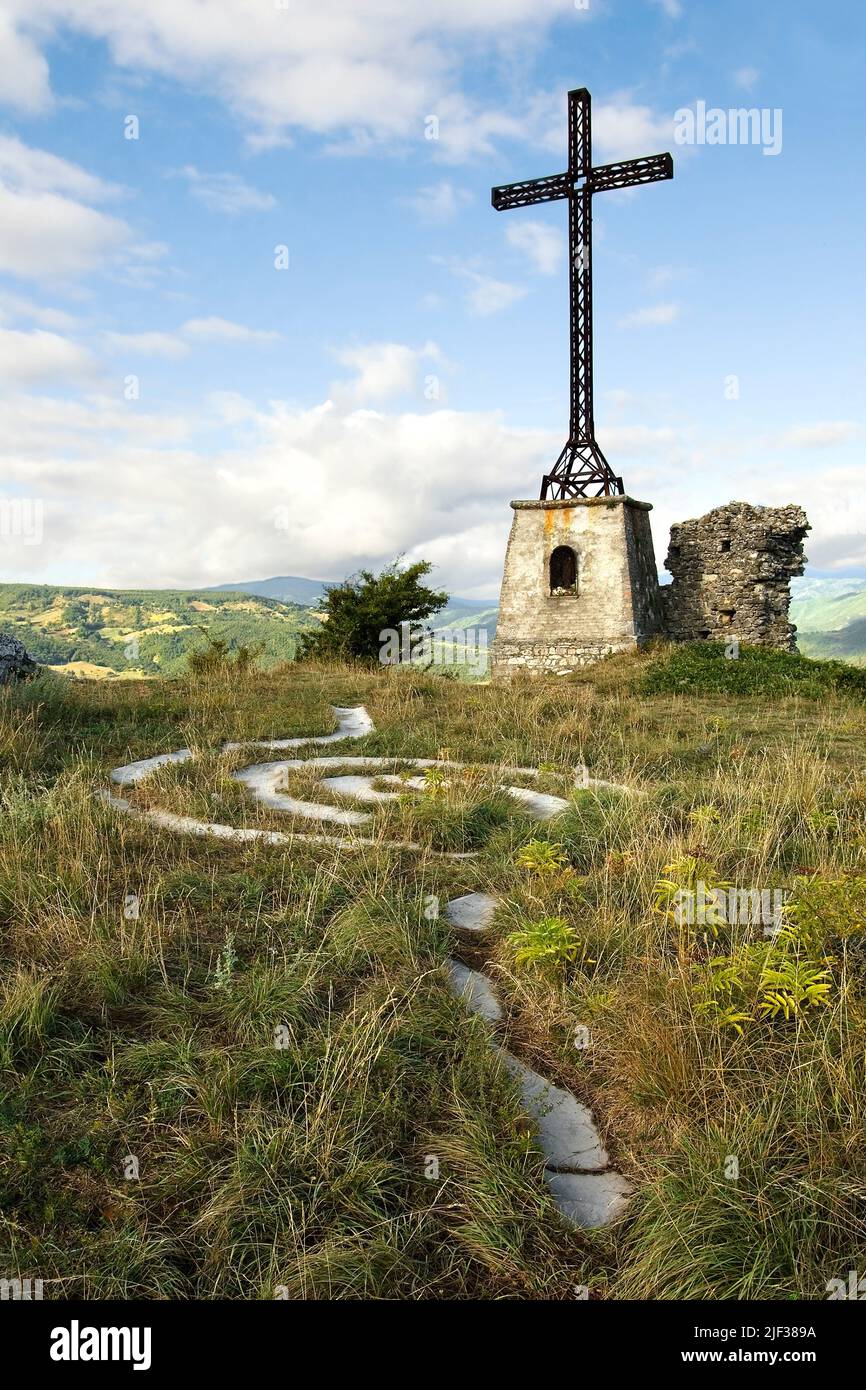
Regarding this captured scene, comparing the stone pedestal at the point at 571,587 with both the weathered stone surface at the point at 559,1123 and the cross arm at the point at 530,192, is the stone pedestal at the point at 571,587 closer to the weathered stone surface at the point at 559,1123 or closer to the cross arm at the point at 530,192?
the cross arm at the point at 530,192

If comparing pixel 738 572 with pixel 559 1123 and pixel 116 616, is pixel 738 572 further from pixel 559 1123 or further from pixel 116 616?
pixel 116 616

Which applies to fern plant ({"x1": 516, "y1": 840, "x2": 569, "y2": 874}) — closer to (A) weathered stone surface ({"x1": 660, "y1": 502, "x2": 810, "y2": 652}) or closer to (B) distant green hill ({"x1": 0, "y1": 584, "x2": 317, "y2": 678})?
(A) weathered stone surface ({"x1": 660, "y1": 502, "x2": 810, "y2": 652})

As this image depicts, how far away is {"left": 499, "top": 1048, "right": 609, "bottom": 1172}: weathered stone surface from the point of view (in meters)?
2.80

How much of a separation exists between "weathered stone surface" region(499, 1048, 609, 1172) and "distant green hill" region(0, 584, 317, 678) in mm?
66183

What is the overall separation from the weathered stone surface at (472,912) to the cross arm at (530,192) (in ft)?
67.9

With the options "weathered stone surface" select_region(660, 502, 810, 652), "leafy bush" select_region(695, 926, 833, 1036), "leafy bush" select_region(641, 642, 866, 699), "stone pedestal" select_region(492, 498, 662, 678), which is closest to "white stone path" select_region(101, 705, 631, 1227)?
"leafy bush" select_region(695, 926, 833, 1036)

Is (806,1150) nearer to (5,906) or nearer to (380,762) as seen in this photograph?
(5,906)

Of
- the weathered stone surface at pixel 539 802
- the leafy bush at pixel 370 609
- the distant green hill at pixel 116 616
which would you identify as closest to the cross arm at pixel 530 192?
the leafy bush at pixel 370 609

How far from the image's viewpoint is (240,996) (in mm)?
3543

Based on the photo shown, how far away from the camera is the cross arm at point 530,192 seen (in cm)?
2003

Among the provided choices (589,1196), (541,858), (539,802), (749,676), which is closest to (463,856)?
(541,858)

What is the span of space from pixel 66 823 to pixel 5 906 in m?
1.07

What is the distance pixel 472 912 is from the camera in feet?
15.4
